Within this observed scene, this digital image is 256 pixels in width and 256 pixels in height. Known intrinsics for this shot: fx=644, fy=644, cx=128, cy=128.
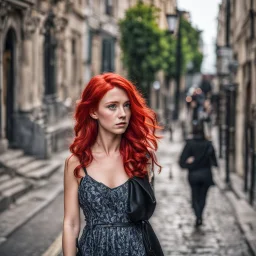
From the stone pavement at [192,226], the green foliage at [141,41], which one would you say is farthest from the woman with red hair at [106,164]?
the green foliage at [141,41]

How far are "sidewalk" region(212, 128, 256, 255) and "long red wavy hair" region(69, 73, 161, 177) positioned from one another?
5377 millimetres

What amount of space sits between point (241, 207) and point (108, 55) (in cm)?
2437

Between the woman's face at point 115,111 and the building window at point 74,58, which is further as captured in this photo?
the building window at point 74,58

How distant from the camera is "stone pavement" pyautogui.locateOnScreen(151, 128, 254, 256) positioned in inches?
367

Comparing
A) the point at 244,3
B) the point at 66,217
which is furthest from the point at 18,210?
the point at 244,3

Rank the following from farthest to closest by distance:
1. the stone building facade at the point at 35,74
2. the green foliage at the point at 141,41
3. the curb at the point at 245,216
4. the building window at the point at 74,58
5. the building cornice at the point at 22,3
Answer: the green foliage at the point at 141,41 < the building window at the point at 74,58 < the stone building facade at the point at 35,74 < the building cornice at the point at 22,3 < the curb at the point at 245,216

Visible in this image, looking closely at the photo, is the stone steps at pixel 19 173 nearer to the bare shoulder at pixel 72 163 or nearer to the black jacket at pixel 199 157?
the black jacket at pixel 199 157

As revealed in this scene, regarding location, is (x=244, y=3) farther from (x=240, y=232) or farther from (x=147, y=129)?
(x=147, y=129)

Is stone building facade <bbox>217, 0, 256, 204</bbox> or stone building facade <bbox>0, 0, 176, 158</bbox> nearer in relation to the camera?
stone building facade <bbox>217, 0, 256, 204</bbox>

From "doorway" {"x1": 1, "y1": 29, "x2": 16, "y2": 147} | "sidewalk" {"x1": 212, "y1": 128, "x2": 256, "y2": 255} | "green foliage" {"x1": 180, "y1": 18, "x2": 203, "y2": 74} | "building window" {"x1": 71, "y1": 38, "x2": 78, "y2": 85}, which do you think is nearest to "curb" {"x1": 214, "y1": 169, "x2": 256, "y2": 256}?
"sidewalk" {"x1": 212, "y1": 128, "x2": 256, "y2": 255}

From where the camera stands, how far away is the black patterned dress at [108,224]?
12.6 feet

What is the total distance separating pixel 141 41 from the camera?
3181cm

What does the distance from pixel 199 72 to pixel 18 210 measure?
5796 cm

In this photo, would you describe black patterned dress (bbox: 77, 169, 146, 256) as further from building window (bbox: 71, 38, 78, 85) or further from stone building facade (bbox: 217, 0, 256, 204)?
building window (bbox: 71, 38, 78, 85)
